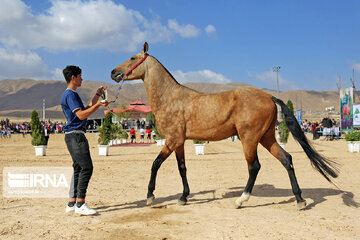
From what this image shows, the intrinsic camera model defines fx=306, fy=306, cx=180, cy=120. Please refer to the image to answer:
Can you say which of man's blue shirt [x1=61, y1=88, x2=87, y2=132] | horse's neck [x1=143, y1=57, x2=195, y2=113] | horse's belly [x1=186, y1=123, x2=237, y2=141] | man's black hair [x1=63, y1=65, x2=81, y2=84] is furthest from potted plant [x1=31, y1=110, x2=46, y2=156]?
horse's belly [x1=186, y1=123, x2=237, y2=141]

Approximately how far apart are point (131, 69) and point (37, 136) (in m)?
13.1

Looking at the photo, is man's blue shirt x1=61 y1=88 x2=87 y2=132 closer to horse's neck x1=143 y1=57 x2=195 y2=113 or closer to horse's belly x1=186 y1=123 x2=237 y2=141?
horse's neck x1=143 y1=57 x2=195 y2=113

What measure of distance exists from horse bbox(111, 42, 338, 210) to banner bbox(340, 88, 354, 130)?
1016 inches

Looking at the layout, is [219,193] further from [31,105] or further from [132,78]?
[31,105]

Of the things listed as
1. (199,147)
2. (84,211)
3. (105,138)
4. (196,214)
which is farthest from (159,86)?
(105,138)

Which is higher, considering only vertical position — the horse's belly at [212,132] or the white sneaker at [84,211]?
the horse's belly at [212,132]

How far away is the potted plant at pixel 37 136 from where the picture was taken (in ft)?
55.2

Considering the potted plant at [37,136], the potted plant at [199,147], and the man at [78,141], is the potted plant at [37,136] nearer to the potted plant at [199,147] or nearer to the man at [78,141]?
the potted plant at [199,147]

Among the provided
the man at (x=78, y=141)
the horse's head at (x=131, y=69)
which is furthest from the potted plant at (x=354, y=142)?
the man at (x=78, y=141)

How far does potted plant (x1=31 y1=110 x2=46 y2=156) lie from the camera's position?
16812 millimetres

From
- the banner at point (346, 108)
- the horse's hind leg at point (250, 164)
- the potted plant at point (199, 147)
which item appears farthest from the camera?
the banner at point (346, 108)

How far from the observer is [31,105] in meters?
177

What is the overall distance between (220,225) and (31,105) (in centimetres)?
19274

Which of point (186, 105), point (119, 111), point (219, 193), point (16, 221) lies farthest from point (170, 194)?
point (119, 111)
